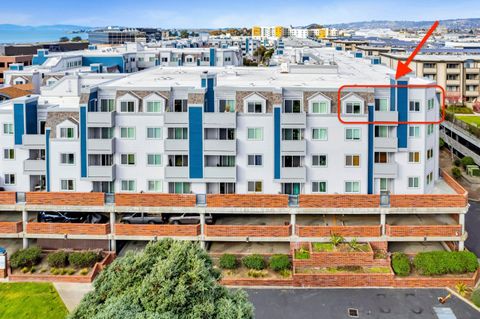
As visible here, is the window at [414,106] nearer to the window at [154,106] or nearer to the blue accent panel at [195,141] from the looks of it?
the blue accent panel at [195,141]

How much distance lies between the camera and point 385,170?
35.5 m

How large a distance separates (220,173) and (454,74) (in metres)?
68.6

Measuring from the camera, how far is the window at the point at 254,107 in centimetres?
3534

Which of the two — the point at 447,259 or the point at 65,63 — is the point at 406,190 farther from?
the point at 65,63

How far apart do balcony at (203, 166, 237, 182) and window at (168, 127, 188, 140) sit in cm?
277

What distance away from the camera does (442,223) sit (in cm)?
Result: 3566

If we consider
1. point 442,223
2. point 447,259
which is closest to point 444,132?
point 442,223

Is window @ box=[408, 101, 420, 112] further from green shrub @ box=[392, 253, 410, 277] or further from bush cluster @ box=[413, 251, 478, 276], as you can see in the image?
green shrub @ box=[392, 253, 410, 277]

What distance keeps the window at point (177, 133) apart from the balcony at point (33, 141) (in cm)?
901

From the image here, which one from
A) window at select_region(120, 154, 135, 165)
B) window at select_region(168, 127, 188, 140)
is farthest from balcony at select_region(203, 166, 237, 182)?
window at select_region(120, 154, 135, 165)

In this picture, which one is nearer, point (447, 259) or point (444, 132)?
point (447, 259)

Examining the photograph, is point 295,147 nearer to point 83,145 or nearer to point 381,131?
point 381,131

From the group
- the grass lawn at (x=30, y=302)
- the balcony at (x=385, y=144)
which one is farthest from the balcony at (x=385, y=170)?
the grass lawn at (x=30, y=302)

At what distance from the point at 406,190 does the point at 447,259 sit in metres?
6.41
